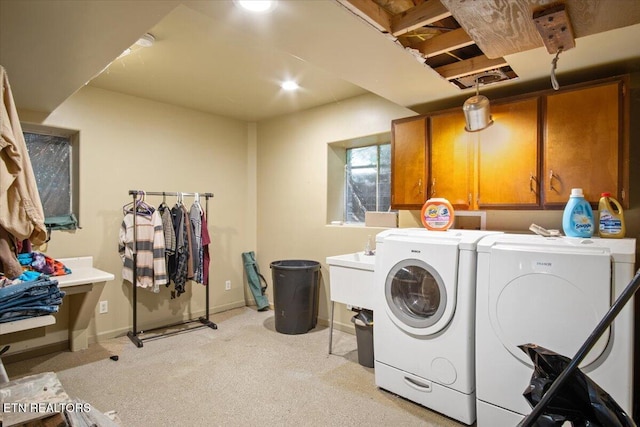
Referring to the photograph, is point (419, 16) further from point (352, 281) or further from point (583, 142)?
point (352, 281)

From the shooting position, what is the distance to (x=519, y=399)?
1878mm

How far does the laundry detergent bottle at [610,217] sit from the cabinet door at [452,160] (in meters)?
0.77

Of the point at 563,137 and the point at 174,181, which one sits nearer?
the point at 563,137

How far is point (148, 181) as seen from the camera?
378 cm

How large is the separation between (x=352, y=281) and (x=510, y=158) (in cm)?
150

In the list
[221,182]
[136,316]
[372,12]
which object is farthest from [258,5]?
[136,316]

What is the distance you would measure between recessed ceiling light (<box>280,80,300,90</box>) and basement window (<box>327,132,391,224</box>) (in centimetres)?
81

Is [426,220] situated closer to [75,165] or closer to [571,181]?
[571,181]

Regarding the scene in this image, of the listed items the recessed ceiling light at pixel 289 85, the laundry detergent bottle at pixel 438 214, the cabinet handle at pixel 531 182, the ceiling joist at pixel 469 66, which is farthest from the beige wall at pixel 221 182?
the ceiling joist at pixel 469 66

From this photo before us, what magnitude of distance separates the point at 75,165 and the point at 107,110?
0.62 metres

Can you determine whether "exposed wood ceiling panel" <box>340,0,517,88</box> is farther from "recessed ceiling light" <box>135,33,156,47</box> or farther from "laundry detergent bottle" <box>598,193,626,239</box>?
Answer: "recessed ceiling light" <box>135,33,156,47</box>

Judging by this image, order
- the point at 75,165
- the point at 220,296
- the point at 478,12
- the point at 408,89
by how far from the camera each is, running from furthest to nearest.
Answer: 1. the point at 220,296
2. the point at 75,165
3. the point at 408,89
4. the point at 478,12

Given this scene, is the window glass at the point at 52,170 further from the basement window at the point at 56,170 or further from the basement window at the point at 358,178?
the basement window at the point at 358,178

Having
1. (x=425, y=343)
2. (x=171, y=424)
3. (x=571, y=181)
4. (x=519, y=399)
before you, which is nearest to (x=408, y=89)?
(x=571, y=181)
